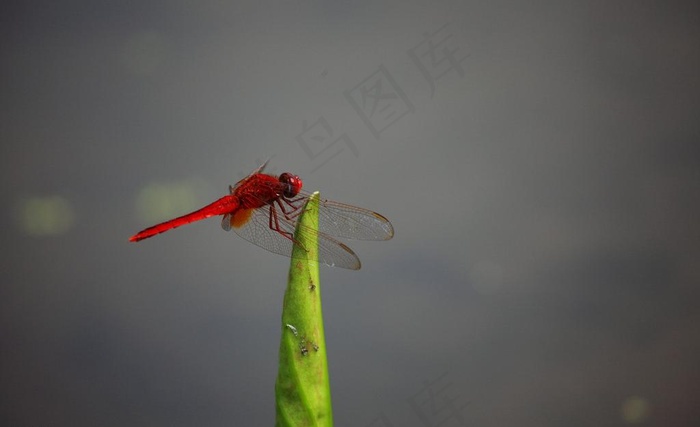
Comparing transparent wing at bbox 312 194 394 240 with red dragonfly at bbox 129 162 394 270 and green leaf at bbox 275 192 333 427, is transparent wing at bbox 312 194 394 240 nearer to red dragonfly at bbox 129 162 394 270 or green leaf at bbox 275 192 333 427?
red dragonfly at bbox 129 162 394 270

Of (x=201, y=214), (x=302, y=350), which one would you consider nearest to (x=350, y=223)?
(x=201, y=214)

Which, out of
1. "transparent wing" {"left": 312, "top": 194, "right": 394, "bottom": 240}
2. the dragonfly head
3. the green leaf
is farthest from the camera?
"transparent wing" {"left": 312, "top": 194, "right": 394, "bottom": 240}

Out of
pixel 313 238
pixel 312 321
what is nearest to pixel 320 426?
pixel 312 321

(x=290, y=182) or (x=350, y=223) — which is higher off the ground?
(x=290, y=182)

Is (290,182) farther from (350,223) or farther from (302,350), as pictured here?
(302,350)

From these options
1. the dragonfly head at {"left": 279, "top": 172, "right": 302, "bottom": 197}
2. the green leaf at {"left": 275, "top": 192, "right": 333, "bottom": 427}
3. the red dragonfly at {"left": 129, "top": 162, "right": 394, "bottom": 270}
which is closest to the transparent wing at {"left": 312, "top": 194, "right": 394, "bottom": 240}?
the red dragonfly at {"left": 129, "top": 162, "right": 394, "bottom": 270}

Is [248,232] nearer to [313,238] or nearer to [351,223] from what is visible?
[351,223]
